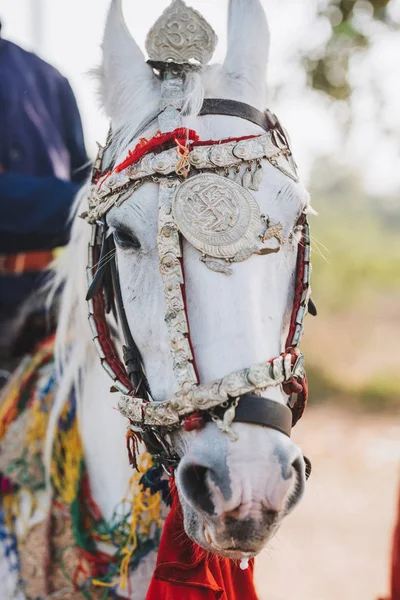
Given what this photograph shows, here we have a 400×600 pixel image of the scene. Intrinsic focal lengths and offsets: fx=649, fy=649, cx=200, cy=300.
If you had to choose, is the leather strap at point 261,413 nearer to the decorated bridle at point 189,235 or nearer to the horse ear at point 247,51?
the decorated bridle at point 189,235

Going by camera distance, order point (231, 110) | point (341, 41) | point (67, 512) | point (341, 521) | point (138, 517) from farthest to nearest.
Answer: point (341, 521), point (341, 41), point (67, 512), point (138, 517), point (231, 110)

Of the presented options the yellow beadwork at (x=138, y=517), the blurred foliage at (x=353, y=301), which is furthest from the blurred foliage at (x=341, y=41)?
the blurred foliage at (x=353, y=301)

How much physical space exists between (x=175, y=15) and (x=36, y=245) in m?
1.60

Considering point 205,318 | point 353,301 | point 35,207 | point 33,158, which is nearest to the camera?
point 205,318

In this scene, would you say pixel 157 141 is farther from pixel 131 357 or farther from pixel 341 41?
pixel 341 41

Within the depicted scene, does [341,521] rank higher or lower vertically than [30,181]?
lower

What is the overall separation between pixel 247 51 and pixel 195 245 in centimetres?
87

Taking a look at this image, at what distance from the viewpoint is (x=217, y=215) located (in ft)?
5.70

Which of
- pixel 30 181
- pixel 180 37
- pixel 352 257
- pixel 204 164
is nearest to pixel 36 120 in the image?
pixel 30 181

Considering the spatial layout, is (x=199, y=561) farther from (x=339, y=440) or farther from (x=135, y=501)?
(x=339, y=440)

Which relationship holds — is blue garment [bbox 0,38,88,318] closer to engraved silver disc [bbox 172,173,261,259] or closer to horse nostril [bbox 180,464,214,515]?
engraved silver disc [bbox 172,173,261,259]

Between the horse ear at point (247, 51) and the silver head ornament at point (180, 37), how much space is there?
116 mm

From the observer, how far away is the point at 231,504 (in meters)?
1.51

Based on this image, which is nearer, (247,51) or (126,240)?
(126,240)
